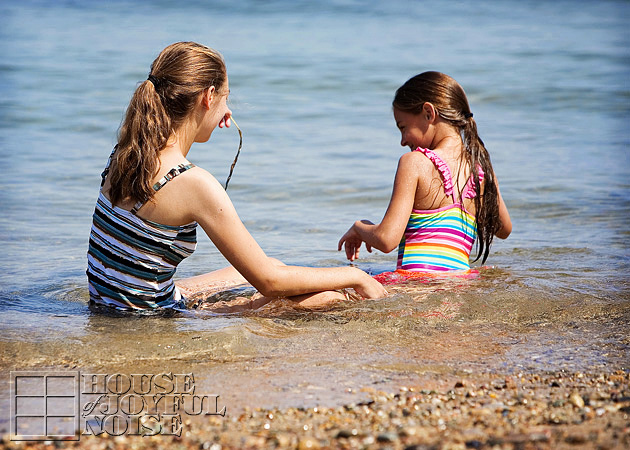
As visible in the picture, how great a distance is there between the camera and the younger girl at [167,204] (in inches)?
124

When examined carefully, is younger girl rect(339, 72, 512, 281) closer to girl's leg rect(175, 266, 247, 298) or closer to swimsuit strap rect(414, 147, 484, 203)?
swimsuit strap rect(414, 147, 484, 203)

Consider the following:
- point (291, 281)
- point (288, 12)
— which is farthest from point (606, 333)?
point (288, 12)

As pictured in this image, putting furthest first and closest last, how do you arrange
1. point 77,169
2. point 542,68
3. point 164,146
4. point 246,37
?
point 246,37 < point 542,68 < point 77,169 < point 164,146

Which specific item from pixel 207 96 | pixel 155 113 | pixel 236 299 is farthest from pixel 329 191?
pixel 155 113

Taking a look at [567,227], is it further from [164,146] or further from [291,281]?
[164,146]

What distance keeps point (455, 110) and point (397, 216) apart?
72 cm

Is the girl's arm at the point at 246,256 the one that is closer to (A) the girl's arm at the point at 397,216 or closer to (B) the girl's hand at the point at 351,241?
(A) the girl's arm at the point at 397,216

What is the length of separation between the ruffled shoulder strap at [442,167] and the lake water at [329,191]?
530mm

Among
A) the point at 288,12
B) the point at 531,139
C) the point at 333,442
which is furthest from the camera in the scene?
the point at 288,12

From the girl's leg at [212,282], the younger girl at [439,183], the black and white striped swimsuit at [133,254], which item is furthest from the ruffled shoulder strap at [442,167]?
the black and white striped swimsuit at [133,254]

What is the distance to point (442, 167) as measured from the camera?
159 inches

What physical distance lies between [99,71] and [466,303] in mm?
11177

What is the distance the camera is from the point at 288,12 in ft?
70.9

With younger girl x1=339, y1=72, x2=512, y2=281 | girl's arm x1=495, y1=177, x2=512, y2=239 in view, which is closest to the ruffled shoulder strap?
younger girl x1=339, y1=72, x2=512, y2=281
